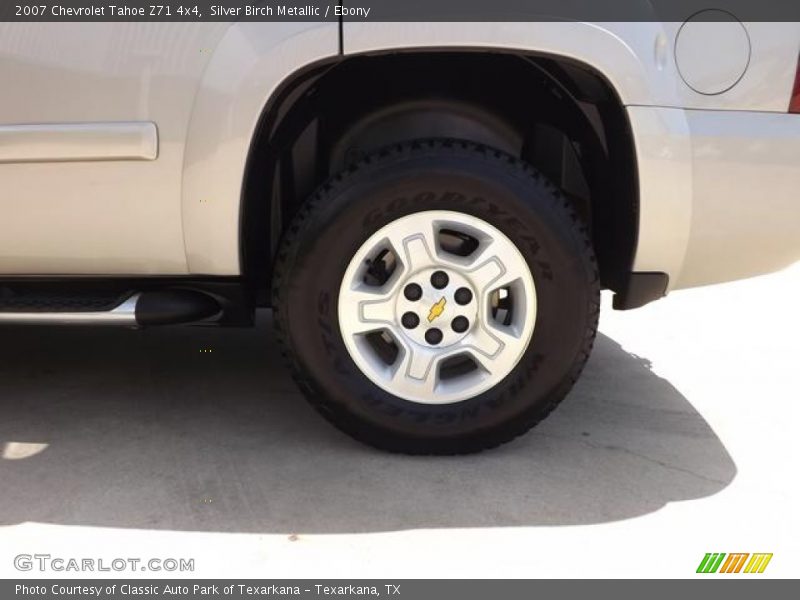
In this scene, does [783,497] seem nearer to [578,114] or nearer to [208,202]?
[578,114]

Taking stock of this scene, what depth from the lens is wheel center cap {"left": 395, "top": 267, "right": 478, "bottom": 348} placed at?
8.11 ft

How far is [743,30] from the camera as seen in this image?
7.52 feet

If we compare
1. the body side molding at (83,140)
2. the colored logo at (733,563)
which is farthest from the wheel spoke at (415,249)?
the colored logo at (733,563)

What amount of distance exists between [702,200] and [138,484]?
174 centimetres

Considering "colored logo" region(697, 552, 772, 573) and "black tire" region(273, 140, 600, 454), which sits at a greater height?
"black tire" region(273, 140, 600, 454)

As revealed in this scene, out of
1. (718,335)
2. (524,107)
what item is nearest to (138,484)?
(524,107)

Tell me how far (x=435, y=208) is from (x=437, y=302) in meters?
0.27

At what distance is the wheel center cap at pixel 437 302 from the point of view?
247 centimetres

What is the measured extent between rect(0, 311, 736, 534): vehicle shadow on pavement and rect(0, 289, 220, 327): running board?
0.41 m

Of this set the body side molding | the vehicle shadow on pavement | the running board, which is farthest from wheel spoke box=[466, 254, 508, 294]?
the body side molding

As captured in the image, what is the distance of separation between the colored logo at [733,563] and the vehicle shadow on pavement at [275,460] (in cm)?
23

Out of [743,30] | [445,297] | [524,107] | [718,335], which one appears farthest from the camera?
[718,335]

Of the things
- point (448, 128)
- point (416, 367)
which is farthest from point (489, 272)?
point (448, 128)

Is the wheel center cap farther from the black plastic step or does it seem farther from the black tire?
the black plastic step
